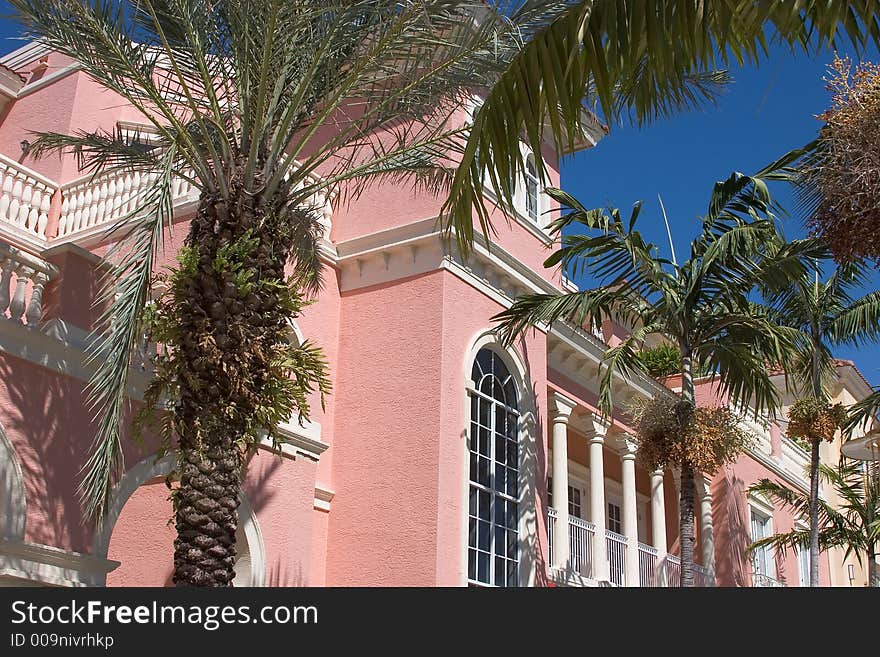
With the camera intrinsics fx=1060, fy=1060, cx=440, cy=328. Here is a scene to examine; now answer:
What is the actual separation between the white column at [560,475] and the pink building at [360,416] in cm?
3

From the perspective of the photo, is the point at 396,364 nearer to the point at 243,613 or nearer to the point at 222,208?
the point at 222,208

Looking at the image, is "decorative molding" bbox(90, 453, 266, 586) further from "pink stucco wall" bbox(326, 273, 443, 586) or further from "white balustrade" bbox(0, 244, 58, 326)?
"pink stucco wall" bbox(326, 273, 443, 586)

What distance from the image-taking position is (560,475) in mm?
16922

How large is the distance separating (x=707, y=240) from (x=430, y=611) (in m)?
Answer: 10.2

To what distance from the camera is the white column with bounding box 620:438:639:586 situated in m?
18.0

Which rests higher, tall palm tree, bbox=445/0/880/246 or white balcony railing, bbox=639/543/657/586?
white balcony railing, bbox=639/543/657/586

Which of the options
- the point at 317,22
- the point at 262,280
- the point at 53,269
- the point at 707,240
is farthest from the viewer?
the point at 707,240

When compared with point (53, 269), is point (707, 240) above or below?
above

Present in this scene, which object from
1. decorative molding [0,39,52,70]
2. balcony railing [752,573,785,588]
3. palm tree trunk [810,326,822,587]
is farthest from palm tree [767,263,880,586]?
decorative molding [0,39,52,70]

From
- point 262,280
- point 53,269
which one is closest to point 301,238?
point 53,269

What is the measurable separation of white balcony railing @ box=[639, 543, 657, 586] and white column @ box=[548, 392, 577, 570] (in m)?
2.87

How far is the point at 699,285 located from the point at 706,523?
379 inches

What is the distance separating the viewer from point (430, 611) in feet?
15.0

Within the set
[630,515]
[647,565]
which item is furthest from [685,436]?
[647,565]
